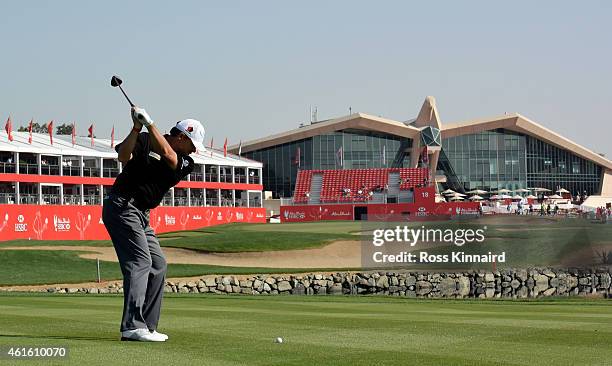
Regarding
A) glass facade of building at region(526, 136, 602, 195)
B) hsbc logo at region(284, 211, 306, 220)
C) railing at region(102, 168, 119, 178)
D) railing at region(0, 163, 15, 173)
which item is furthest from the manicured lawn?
glass facade of building at region(526, 136, 602, 195)

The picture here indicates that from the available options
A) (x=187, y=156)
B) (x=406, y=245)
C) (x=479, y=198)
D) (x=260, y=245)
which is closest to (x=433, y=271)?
(x=406, y=245)

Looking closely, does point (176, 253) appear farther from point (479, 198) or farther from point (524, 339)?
point (479, 198)

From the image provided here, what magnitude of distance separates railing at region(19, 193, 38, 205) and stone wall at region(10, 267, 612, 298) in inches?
1287

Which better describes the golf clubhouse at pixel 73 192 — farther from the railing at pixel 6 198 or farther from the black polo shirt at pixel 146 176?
the black polo shirt at pixel 146 176

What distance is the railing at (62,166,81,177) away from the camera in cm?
7275

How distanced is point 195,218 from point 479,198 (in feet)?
163

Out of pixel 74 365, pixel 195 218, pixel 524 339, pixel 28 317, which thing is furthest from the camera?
pixel 195 218

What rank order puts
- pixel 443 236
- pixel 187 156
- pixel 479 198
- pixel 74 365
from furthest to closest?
pixel 479 198 → pixel 443 236 → pixel 187 156 → pixel 74 365

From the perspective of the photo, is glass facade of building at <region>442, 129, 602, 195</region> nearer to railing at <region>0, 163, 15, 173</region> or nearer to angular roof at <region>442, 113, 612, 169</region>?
angular roof at <region>442, 113, 612, 169</region>

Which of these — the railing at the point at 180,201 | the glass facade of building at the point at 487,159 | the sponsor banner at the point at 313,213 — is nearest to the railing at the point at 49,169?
the railing at the point at 180,201

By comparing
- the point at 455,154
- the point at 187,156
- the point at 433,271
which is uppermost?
the point at 455,154

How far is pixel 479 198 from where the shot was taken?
12331 centimetres

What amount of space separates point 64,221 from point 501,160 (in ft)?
250

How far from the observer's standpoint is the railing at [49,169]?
7131 cm
